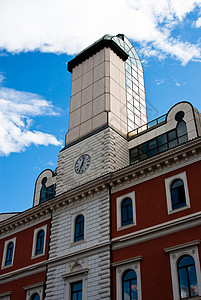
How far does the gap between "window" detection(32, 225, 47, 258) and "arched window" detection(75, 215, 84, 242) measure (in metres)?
3.49

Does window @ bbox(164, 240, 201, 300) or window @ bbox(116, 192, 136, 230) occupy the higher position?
window @ bbox(116, 192, 136, 230)

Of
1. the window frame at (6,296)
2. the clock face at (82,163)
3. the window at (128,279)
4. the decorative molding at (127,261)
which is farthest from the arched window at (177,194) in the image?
the window frame at (6,296)

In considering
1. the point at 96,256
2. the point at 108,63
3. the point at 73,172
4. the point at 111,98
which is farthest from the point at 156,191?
the point at 108,63

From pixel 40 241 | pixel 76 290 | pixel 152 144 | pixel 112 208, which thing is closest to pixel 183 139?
pixel 152 144

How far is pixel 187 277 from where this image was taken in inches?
835

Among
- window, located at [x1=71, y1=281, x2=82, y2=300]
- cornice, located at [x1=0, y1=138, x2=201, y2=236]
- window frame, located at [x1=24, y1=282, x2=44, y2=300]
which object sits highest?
cornice, located at [x1=0, y1=138, x2=201, y2=236]

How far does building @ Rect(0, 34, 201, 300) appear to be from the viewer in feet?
75.5

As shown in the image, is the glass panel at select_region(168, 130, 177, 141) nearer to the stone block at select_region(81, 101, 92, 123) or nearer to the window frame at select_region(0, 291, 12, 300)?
the stone block at select_region(81, 101, 92, 123)


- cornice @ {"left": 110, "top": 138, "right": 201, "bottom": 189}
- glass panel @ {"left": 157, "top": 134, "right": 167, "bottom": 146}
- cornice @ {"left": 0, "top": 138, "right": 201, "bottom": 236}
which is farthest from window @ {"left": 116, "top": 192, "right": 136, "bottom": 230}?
glass panel @ {"left": 157, "top": 134, "right": 167, "bottom": 146}

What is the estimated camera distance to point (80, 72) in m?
39.9

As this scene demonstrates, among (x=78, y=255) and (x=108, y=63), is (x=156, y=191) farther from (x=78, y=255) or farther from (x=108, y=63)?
(x=108, y=63)

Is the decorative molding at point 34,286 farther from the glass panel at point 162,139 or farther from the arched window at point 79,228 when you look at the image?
the glass panel at point 162,139

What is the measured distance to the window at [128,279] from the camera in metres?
23.0

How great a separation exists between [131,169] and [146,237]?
4981 mm
